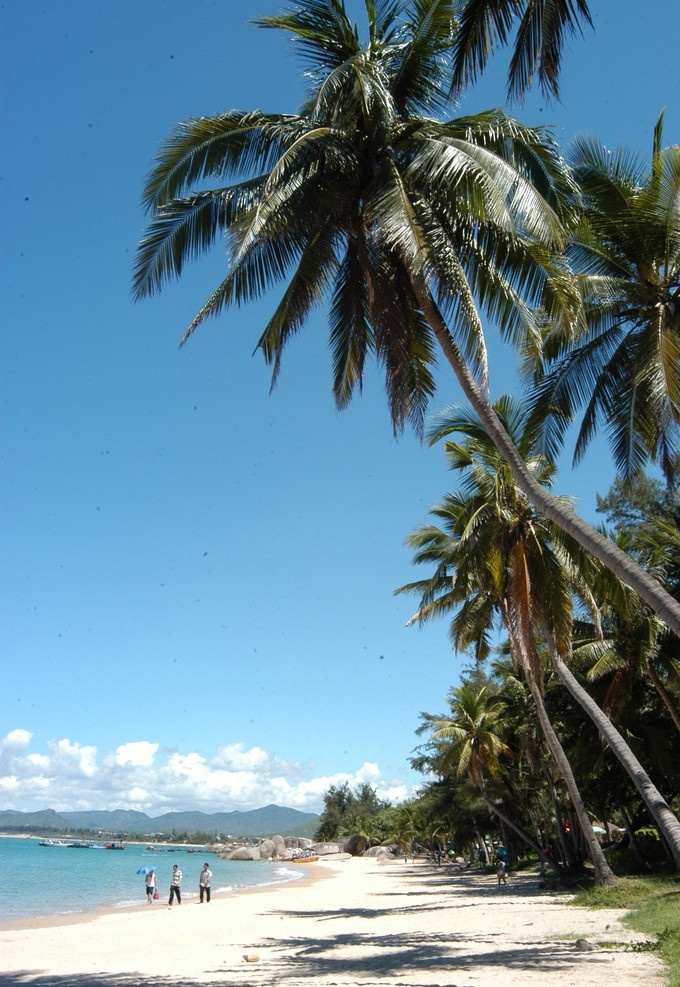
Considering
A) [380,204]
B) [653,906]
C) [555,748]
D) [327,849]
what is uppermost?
[380,204]

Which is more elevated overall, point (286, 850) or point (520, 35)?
point (520, 35)

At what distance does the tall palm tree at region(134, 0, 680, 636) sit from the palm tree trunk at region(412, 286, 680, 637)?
3 cm

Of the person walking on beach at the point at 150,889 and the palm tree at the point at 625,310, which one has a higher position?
the palm tree at the point at 625,310

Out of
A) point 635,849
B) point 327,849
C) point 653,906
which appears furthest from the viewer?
point 327,849

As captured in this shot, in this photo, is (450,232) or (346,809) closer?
(450,232)

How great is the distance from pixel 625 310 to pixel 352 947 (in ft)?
38.9

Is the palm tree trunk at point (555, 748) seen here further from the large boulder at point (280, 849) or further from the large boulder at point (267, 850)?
the large boulder at point (267, 850)

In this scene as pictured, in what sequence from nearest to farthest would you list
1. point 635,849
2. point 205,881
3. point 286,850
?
point 635,849, point 205,881, point 286,850

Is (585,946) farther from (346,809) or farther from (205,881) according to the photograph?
(346,809)

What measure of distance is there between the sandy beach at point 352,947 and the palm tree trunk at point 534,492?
422 cm

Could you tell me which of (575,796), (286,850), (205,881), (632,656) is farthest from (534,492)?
(286,850)

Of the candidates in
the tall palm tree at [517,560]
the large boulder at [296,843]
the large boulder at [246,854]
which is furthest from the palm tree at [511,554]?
the large boulder at [296,843]

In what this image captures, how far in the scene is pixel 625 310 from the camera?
1191 centimetres

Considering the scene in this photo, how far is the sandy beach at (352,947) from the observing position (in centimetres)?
931
